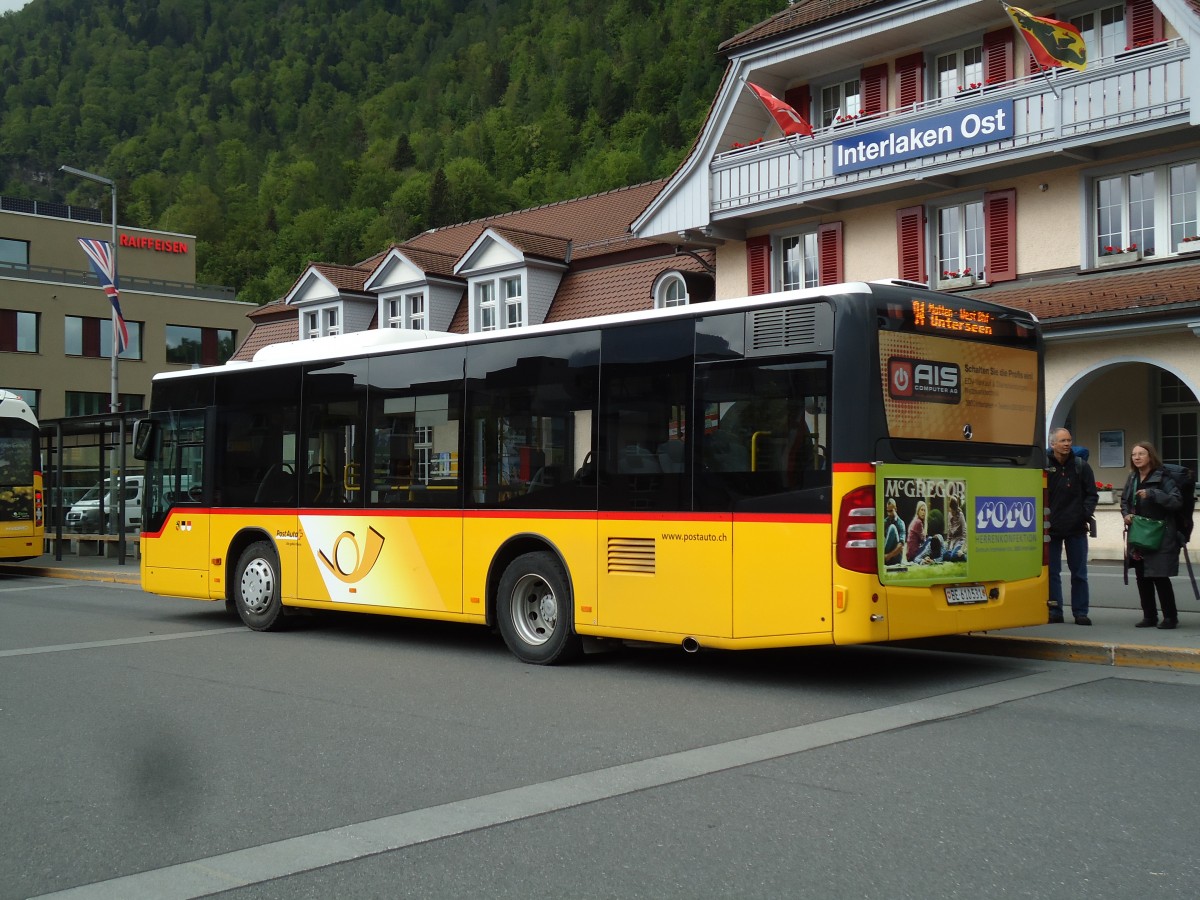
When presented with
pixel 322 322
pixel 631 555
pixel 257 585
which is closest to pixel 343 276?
pixel 322 322

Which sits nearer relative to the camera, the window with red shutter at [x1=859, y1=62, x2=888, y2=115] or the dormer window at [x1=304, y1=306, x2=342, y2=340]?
the window with red shutter at [x1=859, y1=62, x2=888, y2=115]

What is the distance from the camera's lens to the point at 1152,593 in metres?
11.9

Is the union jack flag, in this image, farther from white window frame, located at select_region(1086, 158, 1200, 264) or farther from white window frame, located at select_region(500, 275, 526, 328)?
white window frame, located at select_region(1086, 158, 1200, 264)

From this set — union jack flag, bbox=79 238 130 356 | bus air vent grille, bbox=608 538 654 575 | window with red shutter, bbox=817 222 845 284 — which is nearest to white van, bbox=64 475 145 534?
union jack flag, bbox=79 238 130 356

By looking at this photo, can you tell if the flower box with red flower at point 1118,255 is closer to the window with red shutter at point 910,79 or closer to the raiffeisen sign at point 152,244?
the window with red shutter at point 910,79

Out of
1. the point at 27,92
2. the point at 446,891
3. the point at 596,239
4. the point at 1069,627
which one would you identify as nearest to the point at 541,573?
the point at 1069,627

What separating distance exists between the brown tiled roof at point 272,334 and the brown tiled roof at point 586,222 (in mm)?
4908

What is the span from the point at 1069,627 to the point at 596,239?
22.8m

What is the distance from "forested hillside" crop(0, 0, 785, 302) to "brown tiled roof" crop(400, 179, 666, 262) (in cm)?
5358

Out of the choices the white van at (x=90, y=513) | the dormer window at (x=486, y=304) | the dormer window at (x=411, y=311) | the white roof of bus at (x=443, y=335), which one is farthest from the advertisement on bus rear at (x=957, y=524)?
the dormer window at (x=411, y=311)

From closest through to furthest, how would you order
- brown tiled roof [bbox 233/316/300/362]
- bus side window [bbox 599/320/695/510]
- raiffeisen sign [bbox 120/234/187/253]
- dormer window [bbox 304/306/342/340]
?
1. bus side window [bbox 599/320/695/510]
2. dormer window [bbox 304/306/342/340]
3. brown tiled roof [bbox 233/316/300/362]
4. raiffeisen sign [bbox 120/234/187/253]

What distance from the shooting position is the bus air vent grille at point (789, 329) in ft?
30.1

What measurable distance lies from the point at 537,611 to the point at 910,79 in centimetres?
1646

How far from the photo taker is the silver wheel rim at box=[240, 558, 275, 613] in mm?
13914
